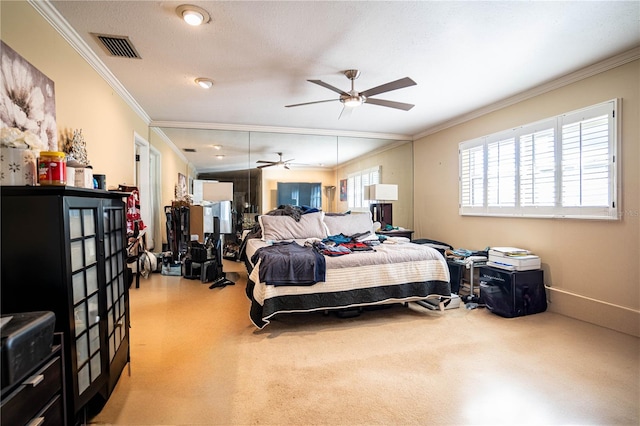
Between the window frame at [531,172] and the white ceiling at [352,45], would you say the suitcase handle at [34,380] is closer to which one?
the white ceiling at [352,45]

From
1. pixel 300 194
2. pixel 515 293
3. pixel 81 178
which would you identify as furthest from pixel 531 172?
pixel 81 178

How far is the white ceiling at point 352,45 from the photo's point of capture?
6.89 feet

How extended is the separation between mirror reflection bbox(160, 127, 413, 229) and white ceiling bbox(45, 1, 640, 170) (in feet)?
4.15

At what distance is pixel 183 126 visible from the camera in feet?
16.2

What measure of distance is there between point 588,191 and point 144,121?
5.78m

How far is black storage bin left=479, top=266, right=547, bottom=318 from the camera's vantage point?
10.3ft

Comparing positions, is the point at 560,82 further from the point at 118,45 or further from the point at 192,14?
the point at 118,45

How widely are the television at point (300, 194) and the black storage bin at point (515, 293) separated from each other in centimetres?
308

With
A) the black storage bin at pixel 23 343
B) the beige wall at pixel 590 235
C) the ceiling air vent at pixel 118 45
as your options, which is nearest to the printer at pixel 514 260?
the beige wall at pixel 590 235

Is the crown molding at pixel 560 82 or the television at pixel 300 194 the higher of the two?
the crown molding at pixel 560 82

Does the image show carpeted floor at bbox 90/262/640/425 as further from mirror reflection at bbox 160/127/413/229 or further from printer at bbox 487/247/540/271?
mirror reflection at bbox 160/127/413/229

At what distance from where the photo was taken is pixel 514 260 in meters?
3.23

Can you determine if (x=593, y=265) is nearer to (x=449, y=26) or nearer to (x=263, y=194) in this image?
(x=449, y=26)

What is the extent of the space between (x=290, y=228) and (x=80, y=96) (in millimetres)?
2583
